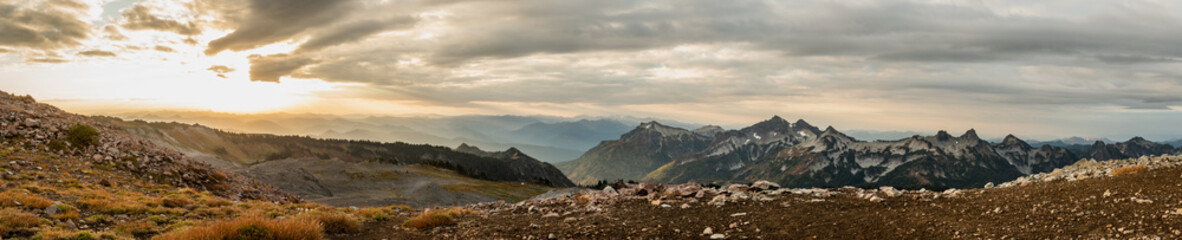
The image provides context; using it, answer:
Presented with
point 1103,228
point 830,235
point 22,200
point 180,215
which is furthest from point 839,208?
point 22,200

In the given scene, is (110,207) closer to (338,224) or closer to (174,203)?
(174,203)

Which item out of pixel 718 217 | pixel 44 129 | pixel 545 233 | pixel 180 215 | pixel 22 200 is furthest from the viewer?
pixel 44 129

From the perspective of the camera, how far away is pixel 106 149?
3625cm

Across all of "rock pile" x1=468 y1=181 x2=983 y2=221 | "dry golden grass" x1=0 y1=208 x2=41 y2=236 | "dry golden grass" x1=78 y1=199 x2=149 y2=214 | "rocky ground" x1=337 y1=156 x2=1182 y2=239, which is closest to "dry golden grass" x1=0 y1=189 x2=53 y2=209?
"dry golden grass" x1=78 y1=199 x2=149 y2=214

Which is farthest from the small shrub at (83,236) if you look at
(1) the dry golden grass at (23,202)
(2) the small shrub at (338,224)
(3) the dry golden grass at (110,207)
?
(1) the dry golden grass at (23,202)

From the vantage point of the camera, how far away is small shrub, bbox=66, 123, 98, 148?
3562 centimetres

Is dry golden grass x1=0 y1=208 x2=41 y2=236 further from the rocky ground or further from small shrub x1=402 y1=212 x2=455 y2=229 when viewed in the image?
small shrub x1=402 y1=212 x2=455 y2=229

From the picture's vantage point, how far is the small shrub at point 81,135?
3562 centimetres

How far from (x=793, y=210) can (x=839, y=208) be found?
153 centimetres

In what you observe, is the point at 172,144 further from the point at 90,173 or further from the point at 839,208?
the point at 839,208

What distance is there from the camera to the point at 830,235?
45.2 feet

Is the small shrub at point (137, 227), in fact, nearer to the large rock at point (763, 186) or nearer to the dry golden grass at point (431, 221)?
the dry golden grass at point (431, 221)

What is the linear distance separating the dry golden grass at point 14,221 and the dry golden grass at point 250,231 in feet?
11.4

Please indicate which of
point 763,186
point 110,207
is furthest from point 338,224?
point 763,186
